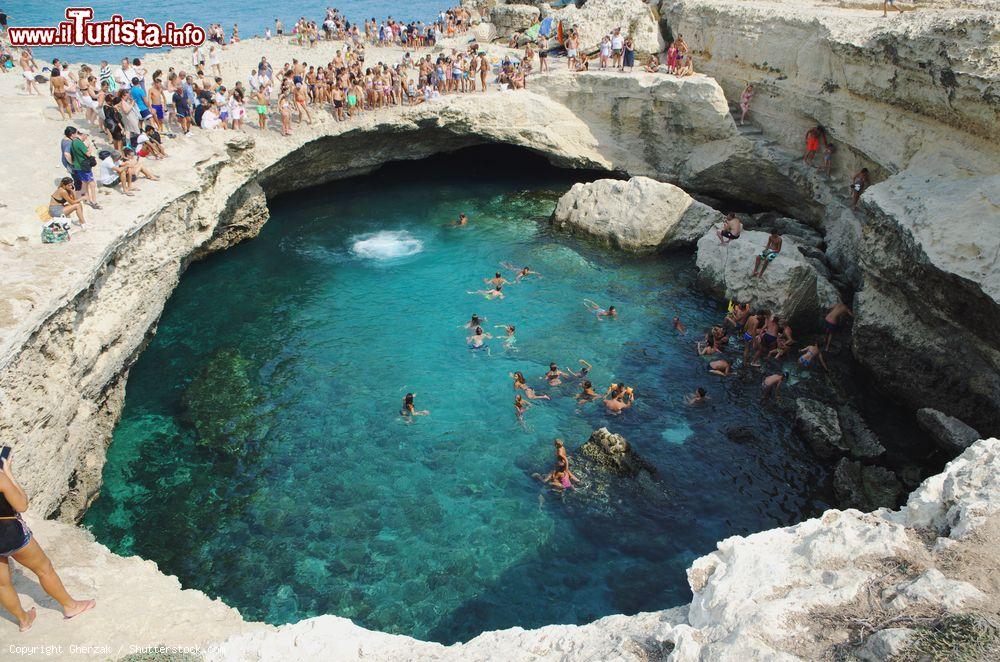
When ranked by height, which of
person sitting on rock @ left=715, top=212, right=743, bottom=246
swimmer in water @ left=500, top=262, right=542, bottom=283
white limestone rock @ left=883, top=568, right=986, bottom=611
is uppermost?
white limestone rock @ left=883, top=568, right=986, bottom=611

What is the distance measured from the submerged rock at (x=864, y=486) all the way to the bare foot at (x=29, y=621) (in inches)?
531

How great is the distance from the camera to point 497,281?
21172 millimetres

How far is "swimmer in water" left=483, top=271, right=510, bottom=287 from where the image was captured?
21.2 metres

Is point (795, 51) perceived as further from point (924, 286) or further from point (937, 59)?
point (924, 286)

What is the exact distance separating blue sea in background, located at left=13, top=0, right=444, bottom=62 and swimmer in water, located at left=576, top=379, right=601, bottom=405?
4189cm

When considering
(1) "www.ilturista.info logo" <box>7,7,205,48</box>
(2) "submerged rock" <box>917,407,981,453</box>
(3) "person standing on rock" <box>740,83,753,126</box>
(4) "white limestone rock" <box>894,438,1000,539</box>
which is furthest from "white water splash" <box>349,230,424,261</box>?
(4) "white limestone rock" <box>894,438,1000,539</box>

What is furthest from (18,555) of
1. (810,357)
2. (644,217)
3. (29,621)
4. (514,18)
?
(514,18)

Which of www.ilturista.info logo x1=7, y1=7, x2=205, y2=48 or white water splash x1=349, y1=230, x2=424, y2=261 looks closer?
white water splash x1=349, y1=230, x2=424, y2=261

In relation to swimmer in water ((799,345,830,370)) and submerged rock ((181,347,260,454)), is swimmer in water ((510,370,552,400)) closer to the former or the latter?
submerged rock ((181,347,260,454))

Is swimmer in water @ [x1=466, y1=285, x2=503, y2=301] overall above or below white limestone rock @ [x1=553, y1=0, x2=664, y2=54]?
below

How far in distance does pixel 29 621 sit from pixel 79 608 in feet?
1.63

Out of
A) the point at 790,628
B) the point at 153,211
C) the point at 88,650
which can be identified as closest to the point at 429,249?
the point at 153,211

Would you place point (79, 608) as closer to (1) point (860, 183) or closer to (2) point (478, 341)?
(2) point (478, 341)

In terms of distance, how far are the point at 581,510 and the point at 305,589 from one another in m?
5.37
